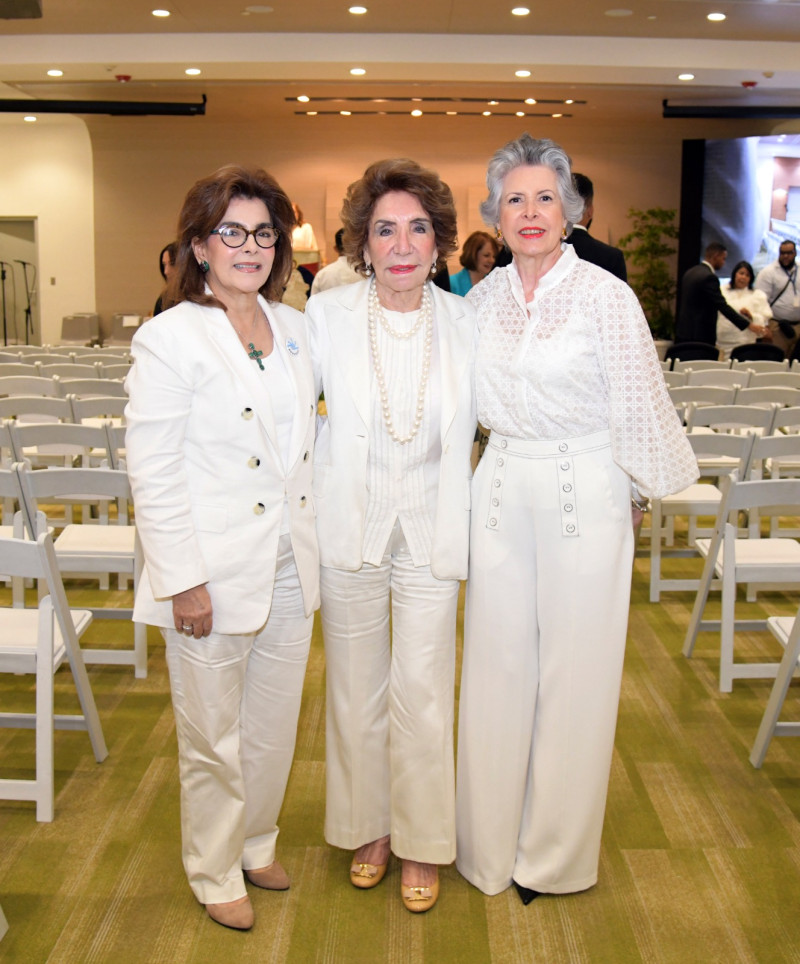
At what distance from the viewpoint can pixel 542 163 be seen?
258 cm

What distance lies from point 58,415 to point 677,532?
375 cm

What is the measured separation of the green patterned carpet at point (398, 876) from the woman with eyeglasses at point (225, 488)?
0.23 meters

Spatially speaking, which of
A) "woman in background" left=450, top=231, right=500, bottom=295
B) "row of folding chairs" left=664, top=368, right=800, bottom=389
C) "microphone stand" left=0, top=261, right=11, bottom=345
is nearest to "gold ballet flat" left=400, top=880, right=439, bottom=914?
"woman in background" left=450, top=231, right=500, bottom=295

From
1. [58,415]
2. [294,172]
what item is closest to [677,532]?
[58,415]

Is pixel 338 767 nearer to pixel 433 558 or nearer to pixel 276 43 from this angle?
pixel 433 558

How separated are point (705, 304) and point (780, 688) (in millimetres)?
9366

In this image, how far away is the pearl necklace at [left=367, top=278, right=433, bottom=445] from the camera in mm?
2588

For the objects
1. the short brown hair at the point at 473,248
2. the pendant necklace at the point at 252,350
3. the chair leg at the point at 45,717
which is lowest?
the chair leg at the point at 45,717

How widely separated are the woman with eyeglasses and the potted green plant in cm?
1401

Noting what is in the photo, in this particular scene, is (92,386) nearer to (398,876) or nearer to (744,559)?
(744,559)

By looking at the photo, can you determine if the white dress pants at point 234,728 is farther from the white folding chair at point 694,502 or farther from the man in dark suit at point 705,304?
the man in dark suit at point 705,304

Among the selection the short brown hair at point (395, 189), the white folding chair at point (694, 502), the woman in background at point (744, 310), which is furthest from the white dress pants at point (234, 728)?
the woman in background at point (744, 310)

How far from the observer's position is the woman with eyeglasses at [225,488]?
236 cm

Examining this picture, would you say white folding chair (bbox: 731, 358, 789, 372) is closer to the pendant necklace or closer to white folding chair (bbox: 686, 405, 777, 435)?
white folding chair (bbox: 686, 405, 777, 435)
